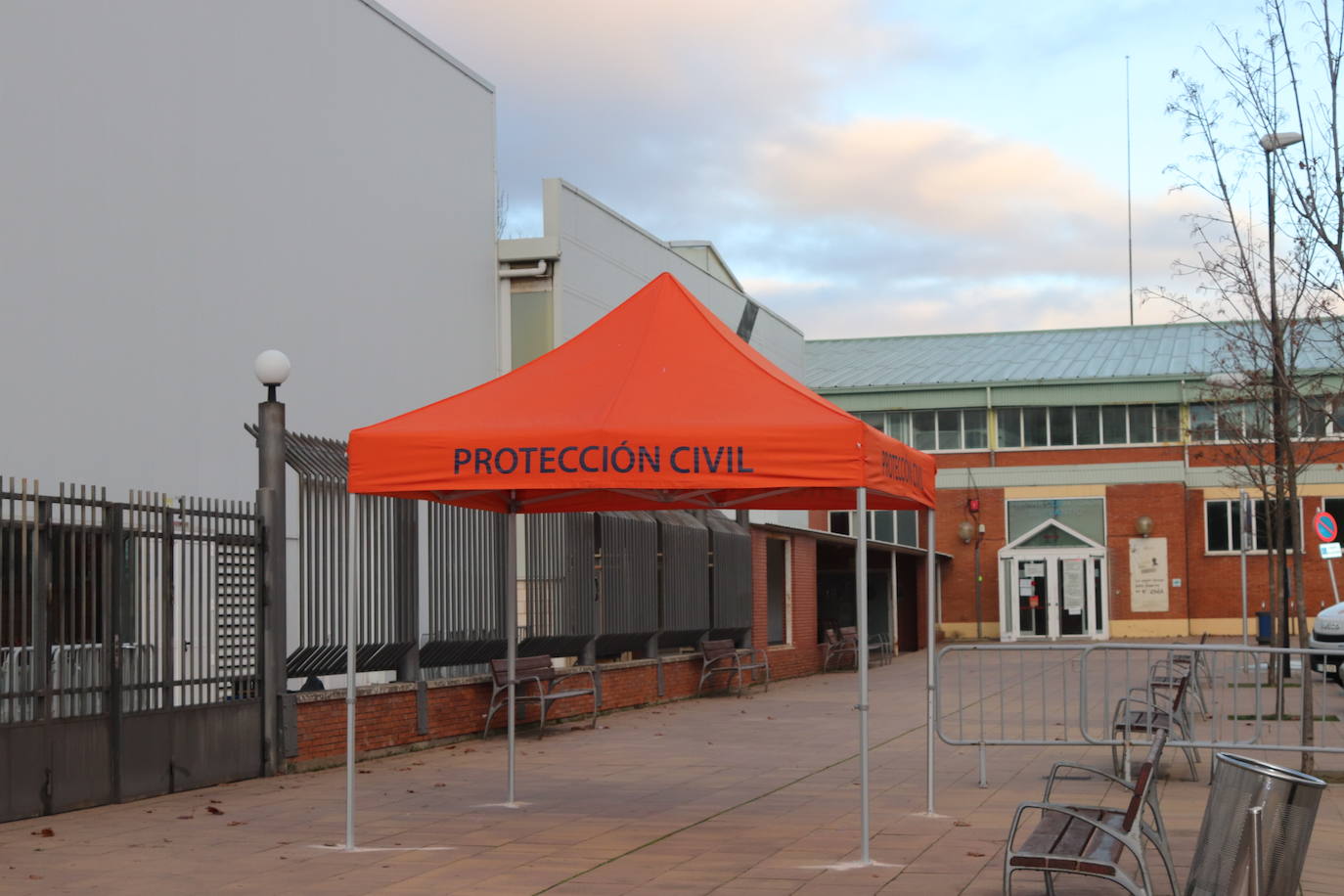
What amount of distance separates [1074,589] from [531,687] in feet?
105

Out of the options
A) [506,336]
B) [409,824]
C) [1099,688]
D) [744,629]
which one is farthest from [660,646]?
[409,824]

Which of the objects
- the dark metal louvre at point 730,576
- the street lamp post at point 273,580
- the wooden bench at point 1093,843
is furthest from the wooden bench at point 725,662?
the wooden bench at point 1093,843

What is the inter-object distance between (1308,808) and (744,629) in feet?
65.8

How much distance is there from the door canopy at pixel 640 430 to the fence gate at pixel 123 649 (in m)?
2.65

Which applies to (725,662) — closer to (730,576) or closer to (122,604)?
(730,576)

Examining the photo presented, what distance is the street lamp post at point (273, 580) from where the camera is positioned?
512 inches

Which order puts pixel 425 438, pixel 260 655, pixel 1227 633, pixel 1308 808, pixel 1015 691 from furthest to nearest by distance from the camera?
pixel 1227 633, pixel 1015 691, pixel 260 655, pixel 425 438, pixel 1308 808

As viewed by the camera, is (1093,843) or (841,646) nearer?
(1093,843)

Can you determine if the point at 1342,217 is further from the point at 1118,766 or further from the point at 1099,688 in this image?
the point at 1099,688

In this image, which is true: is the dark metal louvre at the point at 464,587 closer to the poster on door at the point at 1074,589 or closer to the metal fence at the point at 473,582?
the metal fence at the point at 473,582

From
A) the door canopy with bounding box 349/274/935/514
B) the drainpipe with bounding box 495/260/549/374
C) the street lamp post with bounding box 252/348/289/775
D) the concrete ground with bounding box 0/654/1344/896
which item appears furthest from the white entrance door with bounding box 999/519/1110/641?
the door canopy with bounding box 349/274/935/514

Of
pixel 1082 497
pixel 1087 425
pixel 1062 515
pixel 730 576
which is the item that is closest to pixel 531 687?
pixel 730 576

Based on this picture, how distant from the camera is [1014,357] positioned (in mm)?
52750

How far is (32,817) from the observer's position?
10430mm
